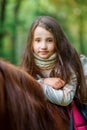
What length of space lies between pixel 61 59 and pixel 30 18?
505 centimetres

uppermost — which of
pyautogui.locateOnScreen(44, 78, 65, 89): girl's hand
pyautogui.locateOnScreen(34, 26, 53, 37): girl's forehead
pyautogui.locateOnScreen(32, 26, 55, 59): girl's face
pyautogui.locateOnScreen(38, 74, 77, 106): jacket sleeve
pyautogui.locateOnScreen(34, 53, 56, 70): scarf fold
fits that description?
pyautogui.locateOnScreen(34, 26, 53, 37): girl's forehead

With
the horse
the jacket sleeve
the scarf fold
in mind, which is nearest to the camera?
the horse

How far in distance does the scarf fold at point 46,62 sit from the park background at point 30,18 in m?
4.83

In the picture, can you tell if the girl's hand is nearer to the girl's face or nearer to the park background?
the girl's face

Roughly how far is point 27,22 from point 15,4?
1.81 ft

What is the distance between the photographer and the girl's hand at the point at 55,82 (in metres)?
2.23

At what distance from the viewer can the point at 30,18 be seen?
7.31 metres

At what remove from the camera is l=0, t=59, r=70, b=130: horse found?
1.72 m

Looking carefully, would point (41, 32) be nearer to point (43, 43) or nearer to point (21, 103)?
point (43, 43)

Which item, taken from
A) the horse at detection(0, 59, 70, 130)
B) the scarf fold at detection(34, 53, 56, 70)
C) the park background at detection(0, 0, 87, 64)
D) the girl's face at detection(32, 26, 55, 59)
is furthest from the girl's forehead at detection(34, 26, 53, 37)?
the park background at detection(0, 0, 87, 64)

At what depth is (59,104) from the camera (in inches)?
86.9

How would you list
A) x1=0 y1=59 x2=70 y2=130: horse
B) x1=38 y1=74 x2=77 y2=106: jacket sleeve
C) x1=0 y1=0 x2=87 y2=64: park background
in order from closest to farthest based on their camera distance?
x1=0 y1=59 x2=70 y2=130: horse → x1=38 y1=74 x2=77 y2=106: jacket sleeve → x1=0 y1=0 x2=87 y2=64: park background

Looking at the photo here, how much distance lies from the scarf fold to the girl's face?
0.02 meters

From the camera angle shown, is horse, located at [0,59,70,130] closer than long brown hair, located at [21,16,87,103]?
Yes
